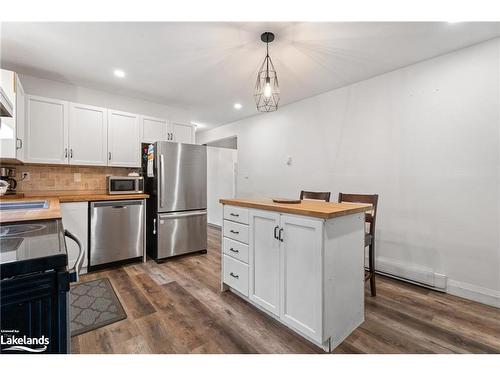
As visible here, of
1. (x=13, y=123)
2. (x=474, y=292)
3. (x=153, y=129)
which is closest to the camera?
(x=474, y=292)

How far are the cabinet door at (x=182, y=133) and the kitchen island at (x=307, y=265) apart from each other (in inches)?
95.5

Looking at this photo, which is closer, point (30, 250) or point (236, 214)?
point (30, 250)

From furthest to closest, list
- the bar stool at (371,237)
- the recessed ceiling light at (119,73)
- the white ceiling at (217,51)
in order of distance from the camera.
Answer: the recessed ceiling light at (119,73) < the bar stool at (371,237) < the white ceiling at (217,51)

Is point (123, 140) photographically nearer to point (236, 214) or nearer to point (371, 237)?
point (236, 214)

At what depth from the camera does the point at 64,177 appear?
322cm

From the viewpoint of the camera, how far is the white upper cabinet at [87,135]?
3.04 metres

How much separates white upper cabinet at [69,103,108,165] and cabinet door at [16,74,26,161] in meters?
0.44

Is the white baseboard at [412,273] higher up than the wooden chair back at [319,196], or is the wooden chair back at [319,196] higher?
the wooden chair back at [319,196]

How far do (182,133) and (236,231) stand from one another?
2.53 metres

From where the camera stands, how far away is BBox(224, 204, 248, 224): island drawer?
6.70 feet

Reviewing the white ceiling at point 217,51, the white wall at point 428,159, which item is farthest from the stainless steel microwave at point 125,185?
the white wall at point 428,159

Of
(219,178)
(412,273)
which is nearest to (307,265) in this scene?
(412,273)

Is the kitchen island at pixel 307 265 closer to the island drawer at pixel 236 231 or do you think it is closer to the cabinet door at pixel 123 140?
the island drawer at pixel 236 231
